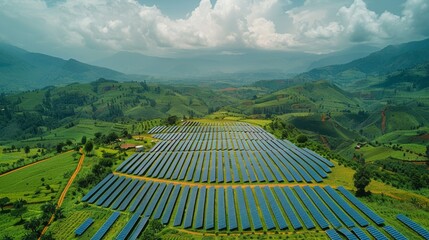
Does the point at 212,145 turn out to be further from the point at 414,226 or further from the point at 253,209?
the point at 414,226

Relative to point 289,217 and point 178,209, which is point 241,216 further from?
point 178,209

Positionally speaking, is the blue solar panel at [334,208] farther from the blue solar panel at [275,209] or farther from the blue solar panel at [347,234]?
the blue solar panel at [275,209]

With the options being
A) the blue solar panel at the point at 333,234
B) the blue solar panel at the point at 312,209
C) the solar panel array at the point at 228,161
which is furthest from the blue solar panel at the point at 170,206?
the blue solar panel at the point at 333,234

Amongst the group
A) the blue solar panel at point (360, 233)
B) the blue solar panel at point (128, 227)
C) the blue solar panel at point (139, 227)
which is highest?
the blue solar panel at point (360, 233)

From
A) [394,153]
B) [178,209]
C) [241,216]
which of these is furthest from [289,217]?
[394,153]

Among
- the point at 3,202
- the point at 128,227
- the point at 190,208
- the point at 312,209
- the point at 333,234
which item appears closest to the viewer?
the point at 333,234

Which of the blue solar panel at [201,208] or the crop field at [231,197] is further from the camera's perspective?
the blue solar panel at [201,208]

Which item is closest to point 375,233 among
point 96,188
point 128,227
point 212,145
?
point 128,227
